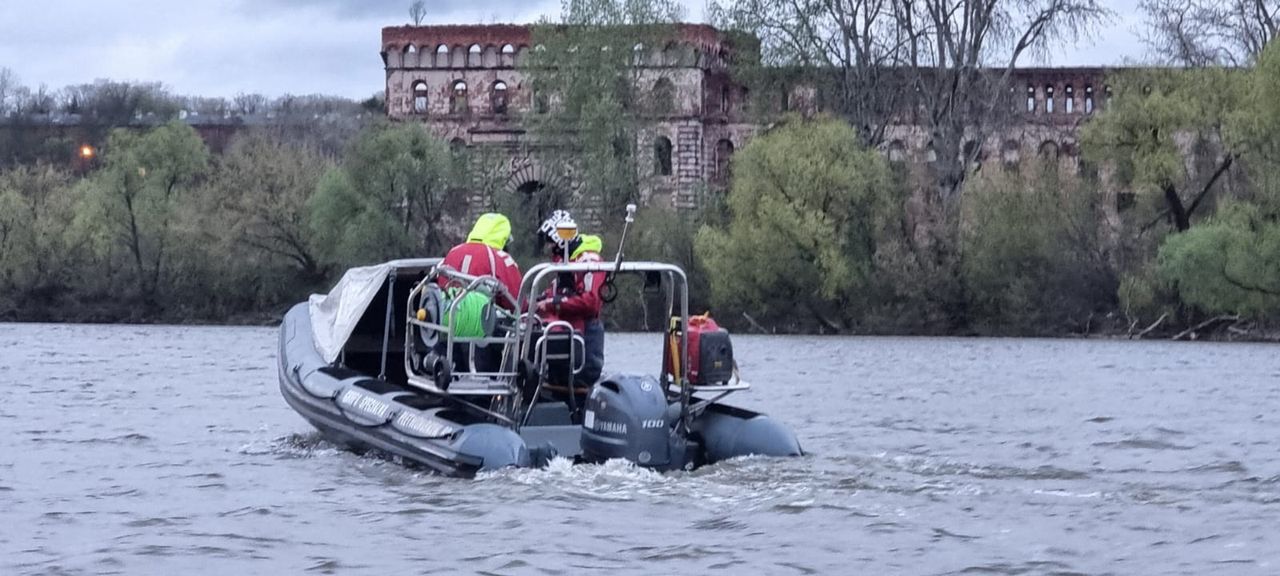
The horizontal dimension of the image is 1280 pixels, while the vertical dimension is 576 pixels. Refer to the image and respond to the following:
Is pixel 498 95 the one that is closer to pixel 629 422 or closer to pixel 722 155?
pixel 722 155

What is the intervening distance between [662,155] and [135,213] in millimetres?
15877

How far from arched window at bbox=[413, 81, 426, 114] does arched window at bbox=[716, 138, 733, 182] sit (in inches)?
391

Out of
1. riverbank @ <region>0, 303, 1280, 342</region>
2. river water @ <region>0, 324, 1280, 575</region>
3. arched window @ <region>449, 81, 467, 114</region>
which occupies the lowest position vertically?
riverbank @ <region>0, 303, 1280, 342</region>

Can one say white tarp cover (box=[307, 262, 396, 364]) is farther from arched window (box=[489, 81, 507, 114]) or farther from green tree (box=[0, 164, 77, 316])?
arched window (box=[489, 81, 507, 114])

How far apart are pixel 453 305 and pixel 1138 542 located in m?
5.60

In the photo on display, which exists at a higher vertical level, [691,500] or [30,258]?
[30,258]

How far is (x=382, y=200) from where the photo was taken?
60.9 metres

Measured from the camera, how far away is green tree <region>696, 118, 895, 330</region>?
5412cm

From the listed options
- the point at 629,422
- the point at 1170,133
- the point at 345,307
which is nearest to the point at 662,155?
the point at 1170,133

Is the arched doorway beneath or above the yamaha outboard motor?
above

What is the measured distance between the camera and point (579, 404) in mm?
17484

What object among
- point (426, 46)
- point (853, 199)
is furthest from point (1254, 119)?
point (426, 46)

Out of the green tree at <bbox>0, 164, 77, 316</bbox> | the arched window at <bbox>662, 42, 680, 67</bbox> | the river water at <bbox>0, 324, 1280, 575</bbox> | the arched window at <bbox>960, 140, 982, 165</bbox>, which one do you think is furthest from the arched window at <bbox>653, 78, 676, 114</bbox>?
the river water at <bbox>0, 324, 1280, 575</bbox>

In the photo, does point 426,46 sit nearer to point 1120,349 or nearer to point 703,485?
point 1120,349
